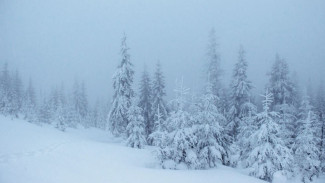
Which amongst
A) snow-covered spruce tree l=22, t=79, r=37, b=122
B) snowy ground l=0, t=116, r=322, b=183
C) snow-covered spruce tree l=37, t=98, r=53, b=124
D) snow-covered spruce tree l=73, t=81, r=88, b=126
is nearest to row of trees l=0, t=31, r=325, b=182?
snowy ground l=0, t=116, r=322, b=183

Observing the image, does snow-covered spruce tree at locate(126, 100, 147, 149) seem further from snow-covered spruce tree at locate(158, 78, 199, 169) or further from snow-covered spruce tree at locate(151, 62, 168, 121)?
snow-covered spruce tree at locate(158, 78, 199, 169)

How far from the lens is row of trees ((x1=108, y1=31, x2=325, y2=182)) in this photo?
51.3 ft

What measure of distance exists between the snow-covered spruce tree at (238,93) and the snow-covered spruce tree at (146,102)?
11.4 metres

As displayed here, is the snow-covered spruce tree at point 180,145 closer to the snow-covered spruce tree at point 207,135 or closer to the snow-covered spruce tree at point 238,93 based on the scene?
the snow-covered spruce tree at point 207,135

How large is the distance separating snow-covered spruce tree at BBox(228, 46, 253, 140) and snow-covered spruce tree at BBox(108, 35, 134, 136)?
12.6 m

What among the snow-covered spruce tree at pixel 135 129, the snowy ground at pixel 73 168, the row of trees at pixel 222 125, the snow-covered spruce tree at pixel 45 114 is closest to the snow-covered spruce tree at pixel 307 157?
the row of trees at pixel 222 125

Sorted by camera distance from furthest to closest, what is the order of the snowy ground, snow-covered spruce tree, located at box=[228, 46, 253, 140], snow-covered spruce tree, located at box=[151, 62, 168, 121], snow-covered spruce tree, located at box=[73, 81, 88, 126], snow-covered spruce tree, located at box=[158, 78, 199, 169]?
snow-covered spruce tree, located at box=[73, 81, 88, 126], snow-covered spruce tree, located at box=[151, 62, 168, 121], snow-covered spruce tree, located at box=[228, 46, 253, 140], snow-covered spruce tree, located at box=[158, 78, 199, 169], the snowy ground

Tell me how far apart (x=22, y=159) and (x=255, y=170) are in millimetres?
14739

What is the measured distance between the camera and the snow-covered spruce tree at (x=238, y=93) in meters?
26.6

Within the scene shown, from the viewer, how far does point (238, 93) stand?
26719 millimetres

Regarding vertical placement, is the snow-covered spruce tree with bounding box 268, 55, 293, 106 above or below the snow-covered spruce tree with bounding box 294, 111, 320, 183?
above

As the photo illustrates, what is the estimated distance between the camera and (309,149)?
728 inches

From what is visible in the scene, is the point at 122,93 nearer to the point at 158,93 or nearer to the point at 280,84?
the point at 158,93

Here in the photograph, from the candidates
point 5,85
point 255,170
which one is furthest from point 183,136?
point 5,85
